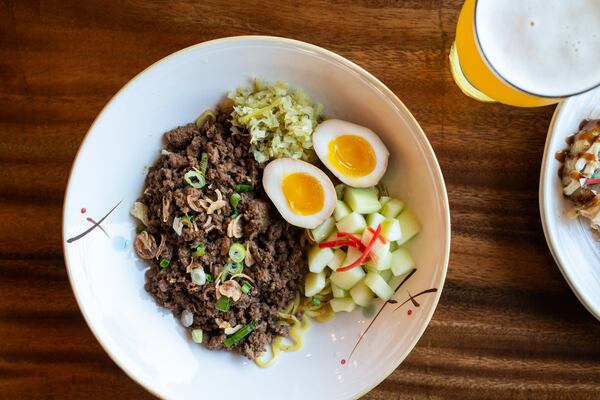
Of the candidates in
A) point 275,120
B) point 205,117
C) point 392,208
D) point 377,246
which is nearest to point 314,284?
point 377,246

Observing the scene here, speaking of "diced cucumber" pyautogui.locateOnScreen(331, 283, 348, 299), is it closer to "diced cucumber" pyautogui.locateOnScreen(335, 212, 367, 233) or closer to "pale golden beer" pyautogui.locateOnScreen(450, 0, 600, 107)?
"diced cucumber" pyautogui.locateOnScreen(335, 212, 367, 233)

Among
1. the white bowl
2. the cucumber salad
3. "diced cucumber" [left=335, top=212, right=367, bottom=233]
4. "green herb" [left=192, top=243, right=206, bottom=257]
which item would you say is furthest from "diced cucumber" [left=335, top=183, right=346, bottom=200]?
"green herb" [left=192, top=243, right=206, bottom=257]

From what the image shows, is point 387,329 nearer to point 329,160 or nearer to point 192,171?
point 329,160

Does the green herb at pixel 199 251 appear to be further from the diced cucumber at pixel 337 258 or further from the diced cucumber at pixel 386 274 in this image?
the diced cucumber at pixel 386 274

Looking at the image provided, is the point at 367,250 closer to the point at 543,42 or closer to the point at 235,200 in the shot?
the point at 235,200

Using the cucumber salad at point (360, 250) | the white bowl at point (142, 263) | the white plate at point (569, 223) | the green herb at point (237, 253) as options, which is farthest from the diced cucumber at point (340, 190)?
the white plate at point (569, 223)

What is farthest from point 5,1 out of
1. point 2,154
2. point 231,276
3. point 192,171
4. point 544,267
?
point 544,267
